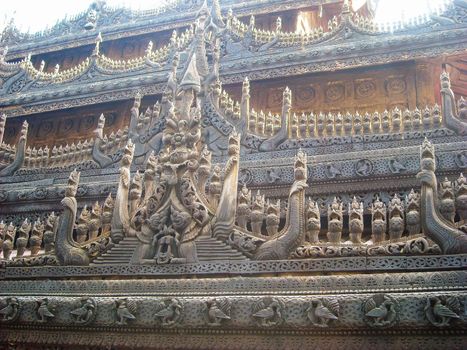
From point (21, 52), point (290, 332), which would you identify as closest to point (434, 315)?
point (290, 332)

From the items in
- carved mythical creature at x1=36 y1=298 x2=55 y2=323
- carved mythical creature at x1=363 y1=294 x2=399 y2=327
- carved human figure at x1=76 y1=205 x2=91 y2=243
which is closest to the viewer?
carved mythical creature at x1=363 y1=294 x2=399 y2=327

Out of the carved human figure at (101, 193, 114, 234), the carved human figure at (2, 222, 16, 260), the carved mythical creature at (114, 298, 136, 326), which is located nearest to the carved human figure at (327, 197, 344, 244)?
the carved mythical creature at (114, 298, 136, 326)

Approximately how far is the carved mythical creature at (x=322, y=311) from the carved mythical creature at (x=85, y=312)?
2495mm

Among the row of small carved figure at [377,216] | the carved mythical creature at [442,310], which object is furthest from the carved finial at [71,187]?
the carved mythical creature at [442,310]

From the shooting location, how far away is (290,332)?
5230mm

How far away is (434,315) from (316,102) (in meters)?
10.1

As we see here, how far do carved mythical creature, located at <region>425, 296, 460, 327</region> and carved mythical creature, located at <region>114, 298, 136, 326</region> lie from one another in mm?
3038

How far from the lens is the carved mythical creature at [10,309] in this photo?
21.5 ft

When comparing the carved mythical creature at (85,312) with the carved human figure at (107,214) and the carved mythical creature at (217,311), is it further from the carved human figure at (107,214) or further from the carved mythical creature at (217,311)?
the carved mythical creature at (217,311)

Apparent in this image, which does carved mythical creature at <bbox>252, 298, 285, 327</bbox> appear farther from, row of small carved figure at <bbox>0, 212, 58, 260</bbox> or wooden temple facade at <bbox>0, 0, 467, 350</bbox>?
row of small carved figure at <bbox>0, 212, 58, 260</bbox>

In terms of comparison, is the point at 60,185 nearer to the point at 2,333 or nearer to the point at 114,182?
the point at 114,182

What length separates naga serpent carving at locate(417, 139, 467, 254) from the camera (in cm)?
534

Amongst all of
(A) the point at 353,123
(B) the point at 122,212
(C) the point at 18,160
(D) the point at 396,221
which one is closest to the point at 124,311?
(B) the point at 122,212

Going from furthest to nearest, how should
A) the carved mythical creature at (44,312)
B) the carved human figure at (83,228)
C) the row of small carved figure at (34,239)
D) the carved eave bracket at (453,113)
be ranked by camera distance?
the carved eave bracket at (453,113) → the row of small carved figure at (34,239) → the carved human figure at (83,228) → the carved mythical creature at (44,312)
